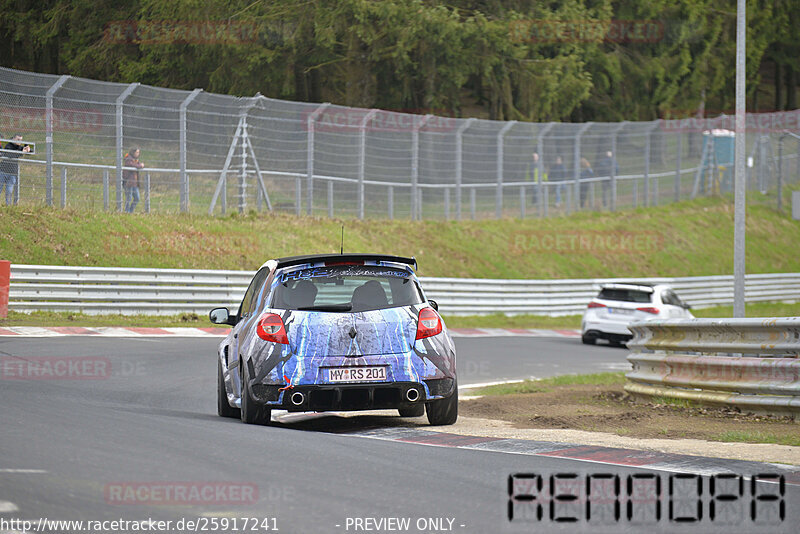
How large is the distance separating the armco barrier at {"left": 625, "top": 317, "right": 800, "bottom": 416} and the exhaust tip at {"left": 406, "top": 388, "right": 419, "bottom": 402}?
337 centimetres

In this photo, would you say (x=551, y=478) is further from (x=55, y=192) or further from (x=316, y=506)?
(x=55, y=192)

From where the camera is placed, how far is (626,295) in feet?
83.3

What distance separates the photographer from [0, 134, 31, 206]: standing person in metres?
24.5

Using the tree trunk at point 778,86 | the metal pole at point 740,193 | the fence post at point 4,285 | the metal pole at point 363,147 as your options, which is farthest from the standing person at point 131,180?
the tree trunk at point 778,86

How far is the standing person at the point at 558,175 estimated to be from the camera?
3869cm

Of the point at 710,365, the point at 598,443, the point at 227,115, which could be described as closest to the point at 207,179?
the point at 227,115

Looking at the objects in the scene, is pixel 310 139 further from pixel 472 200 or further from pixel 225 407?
pixel 225 407

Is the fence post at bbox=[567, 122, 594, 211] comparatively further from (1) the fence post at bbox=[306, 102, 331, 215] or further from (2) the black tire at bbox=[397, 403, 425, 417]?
(2) the black tire at bbox=[397, 403, 425, 417]

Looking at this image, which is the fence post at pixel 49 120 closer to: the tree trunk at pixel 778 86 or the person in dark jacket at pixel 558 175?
the person in dark jacket at pixel 558 175

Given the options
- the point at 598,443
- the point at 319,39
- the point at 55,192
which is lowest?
the point at 598,443

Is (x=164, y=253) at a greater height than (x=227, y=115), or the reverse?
(x=227, y=115)

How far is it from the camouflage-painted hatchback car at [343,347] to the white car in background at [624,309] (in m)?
15.1

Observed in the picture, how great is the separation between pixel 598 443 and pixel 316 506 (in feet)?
12.1

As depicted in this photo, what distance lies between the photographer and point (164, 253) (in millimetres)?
26891
